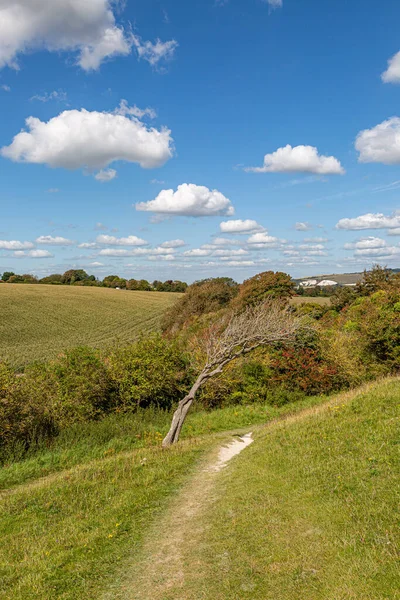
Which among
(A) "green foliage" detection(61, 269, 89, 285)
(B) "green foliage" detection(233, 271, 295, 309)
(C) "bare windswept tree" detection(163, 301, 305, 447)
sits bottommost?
(C) "bare windswept tree" detection(163, 301, 305, 447)

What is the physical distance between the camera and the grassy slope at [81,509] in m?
6.83

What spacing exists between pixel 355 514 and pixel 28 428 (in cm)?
1575

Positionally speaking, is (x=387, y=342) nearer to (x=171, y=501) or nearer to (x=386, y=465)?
(x=386, y=465)

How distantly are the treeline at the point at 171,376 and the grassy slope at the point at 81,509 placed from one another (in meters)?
2.68

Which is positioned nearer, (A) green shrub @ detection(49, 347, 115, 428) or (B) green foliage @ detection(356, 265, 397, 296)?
(A) green shrub @ detection(49, 347, 115, 428)

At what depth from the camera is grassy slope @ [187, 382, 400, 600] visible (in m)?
5.59

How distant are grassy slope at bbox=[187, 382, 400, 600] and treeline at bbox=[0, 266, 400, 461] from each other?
37.8 ft

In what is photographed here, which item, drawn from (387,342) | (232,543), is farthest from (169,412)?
(232,543)

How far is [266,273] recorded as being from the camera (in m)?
52.8

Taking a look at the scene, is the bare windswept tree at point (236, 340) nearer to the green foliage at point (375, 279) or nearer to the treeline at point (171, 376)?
the treeline at point (171, 376)

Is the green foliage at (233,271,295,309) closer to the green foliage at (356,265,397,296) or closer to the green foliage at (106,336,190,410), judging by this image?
the green foliage at (356,265,397,296)

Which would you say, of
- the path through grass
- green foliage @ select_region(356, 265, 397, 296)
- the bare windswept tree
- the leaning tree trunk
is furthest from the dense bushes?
green foliage @ select_region(356, 265, 397, 296)

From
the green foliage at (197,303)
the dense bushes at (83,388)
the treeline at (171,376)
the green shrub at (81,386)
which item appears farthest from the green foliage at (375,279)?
the green shrub at (81,386)

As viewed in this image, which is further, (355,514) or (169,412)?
(169,412)
